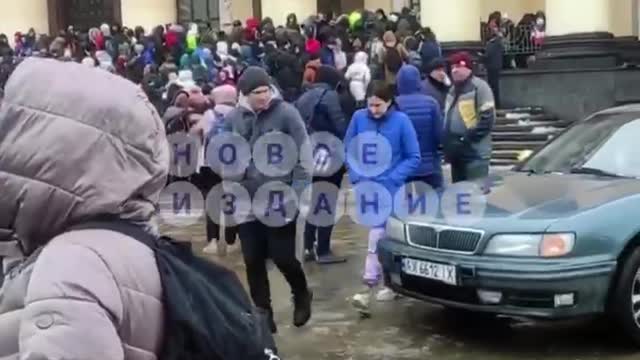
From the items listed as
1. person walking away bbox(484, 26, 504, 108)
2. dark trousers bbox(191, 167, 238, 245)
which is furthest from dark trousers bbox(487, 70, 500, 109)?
dark trousers bbox(191, 167, 238, 245)

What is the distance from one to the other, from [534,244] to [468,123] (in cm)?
332

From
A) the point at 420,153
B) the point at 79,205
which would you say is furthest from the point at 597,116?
the point at 79,205

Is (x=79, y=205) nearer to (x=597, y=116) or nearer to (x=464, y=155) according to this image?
(x=597, y=116)

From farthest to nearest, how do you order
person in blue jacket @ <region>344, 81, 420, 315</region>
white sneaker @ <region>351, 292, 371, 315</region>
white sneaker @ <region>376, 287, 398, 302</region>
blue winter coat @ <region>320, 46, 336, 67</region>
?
blue winter coat @ <region>320, 46, 336, 67</region>, white sneaker @ <region>376, 287, 398, 302</region>, person in blue jacket @ <region>344, 81, 420, 315</region>, white sneaker @ <region>351, 292, 371, 315</region>

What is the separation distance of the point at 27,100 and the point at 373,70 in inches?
596

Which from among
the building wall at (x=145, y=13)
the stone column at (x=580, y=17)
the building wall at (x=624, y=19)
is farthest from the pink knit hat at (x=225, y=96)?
the building wall at (x=145, y=13)

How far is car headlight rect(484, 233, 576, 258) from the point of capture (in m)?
6.37

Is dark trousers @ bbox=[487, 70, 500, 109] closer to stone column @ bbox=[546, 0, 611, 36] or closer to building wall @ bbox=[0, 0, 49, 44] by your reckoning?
stone column @ bbox=[546, 0, 611, 36]

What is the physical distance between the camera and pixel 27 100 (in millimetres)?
2047

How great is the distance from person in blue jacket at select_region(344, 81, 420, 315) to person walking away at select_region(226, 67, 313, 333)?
34.1 inches

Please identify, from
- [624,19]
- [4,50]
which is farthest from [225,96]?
[624,19]

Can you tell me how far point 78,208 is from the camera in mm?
2023

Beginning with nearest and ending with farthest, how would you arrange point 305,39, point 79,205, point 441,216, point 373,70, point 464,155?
point 79,205, point 441,216, point 464,155, point 373,70, point 305,39

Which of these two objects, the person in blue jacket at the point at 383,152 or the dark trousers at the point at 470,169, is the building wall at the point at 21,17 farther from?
the person in blue jacket at the point at 383,152
